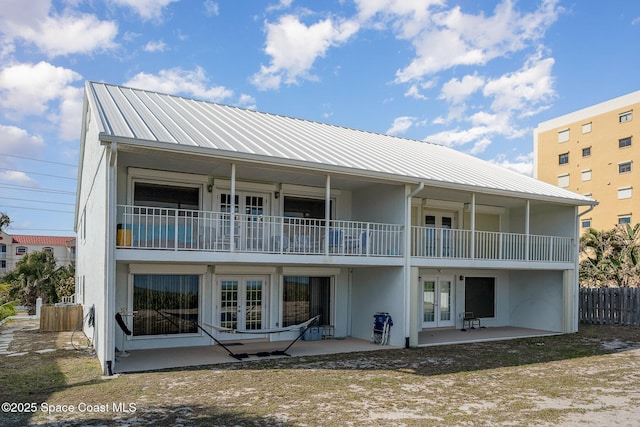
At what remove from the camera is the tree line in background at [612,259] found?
22.5 meters

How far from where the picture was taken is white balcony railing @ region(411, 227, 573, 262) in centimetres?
1456

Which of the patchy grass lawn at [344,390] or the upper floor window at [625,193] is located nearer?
the patchy grass lawn at [344,390]

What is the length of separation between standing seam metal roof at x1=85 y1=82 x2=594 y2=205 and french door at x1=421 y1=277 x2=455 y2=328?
3.95 meters

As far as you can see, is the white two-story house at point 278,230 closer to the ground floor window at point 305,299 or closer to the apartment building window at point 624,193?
the ground floor window at point 305,299

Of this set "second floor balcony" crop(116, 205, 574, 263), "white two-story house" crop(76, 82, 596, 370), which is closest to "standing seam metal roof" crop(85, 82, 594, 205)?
"white two-story house" crop(76, 82, 596, 370)

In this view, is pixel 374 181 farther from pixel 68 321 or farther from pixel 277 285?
pixel 68 321

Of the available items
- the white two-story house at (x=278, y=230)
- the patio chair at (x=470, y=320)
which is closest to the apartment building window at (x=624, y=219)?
the white two-story house at (x=278, y=230)

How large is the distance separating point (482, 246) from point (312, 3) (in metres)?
8.79

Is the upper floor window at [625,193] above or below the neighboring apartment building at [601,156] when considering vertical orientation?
below

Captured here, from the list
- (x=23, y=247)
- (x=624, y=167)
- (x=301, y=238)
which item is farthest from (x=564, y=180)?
(x=23, y=247)

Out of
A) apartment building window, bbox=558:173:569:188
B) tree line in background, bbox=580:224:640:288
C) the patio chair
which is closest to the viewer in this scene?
the patio chair

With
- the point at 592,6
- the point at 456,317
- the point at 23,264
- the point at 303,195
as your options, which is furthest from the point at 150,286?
the point at 23,264

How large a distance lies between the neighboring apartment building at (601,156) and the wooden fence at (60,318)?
3739 centimetres

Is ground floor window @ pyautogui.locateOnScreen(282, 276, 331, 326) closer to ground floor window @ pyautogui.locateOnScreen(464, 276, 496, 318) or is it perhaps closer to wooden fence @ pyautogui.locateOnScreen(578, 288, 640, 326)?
ground floor window @ pyautogui.locateOnScreen(464, 276, 496, 318)
